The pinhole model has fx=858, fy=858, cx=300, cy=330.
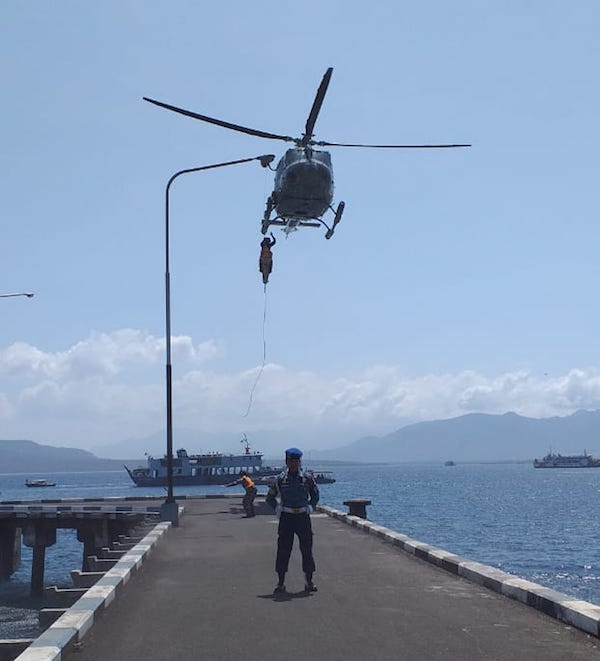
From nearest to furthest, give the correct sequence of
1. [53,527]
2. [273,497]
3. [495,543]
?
[273,497]
[53,527]
[495,543]

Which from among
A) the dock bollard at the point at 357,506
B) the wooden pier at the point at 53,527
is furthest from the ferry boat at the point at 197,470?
the dock bollard at the point at 357,506

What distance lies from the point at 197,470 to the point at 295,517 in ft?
502

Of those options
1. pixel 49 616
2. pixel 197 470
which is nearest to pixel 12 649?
pixel 49 616

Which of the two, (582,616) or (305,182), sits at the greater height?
(305,182)

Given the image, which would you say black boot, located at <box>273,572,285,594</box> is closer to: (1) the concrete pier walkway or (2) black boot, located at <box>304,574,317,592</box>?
(1) the concrete pier walkway

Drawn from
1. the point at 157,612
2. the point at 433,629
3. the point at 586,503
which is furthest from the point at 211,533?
the point at 586,503

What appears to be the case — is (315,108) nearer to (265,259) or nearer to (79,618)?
(265,259)

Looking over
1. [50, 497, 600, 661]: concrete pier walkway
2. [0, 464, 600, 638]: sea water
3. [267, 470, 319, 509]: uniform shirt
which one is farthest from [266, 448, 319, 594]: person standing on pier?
[0, 464, 600, 638]: sea water

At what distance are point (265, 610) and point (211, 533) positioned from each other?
12.5m

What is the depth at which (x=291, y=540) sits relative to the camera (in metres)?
13.1

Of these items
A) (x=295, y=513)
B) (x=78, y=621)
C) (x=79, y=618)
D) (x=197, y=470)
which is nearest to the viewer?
(x=78, y=621)

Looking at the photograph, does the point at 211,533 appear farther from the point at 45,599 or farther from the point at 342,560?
the point at 45,599

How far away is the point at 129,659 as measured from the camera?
886cm

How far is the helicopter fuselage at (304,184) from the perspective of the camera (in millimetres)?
23594
